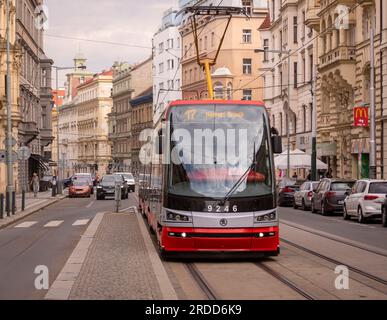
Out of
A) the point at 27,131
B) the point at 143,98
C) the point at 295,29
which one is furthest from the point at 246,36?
the point at 27,131

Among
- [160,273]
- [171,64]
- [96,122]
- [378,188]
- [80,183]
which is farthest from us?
[96,122]

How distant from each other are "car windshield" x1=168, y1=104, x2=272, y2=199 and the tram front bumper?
0.68 metres

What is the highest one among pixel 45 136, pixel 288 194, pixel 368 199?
pixel 45 136

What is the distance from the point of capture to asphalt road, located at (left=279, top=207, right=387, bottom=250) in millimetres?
21614

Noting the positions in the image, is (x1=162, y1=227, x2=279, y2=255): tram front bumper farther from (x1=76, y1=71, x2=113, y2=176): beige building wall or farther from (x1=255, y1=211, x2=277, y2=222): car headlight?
(x1=76, y1=71, x2=113, y2=176): beige building wall

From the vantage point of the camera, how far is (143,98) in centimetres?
12094

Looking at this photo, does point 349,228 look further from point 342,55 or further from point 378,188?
point 342,55

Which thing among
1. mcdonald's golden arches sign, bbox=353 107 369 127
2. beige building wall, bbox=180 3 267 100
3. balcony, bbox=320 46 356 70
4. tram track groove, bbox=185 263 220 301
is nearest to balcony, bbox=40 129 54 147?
beige building wall, bbox=180 3 267 100

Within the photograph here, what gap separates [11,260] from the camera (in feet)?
55.2

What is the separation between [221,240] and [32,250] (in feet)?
18.1

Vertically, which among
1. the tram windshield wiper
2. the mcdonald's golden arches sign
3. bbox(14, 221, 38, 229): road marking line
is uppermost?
the mcdonald's golden arches sign

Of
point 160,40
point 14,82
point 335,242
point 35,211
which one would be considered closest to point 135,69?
point 160,40

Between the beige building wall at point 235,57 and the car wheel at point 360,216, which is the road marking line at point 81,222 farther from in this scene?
the beige building wall at point 235,57
